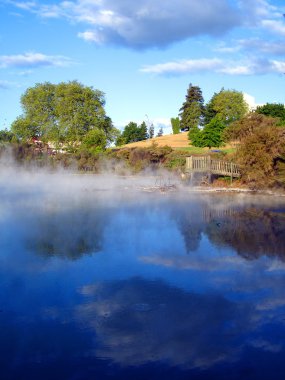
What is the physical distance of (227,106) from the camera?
283 feet

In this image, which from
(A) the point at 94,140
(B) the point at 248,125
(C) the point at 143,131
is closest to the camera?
(B) the point at 248,125

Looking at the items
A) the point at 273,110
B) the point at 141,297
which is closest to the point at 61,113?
the point at 273,110

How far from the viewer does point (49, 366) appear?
6.23 m

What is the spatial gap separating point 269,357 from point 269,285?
10.6 ft

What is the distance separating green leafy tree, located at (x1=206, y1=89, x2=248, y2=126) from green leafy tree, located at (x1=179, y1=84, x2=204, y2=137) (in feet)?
6.80

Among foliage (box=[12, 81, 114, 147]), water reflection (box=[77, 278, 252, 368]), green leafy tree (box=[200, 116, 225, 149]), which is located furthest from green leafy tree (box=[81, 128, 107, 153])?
water reflection (box=[77, 278, 252, 368])

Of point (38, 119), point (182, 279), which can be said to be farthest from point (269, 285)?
point (38, 119)

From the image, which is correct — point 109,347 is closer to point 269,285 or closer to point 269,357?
point 269,357

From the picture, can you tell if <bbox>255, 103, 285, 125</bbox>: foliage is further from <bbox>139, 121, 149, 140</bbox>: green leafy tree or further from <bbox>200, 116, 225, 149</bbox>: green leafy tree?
<bbox>139, 121, 149, 140</bbox>: green leafy tree

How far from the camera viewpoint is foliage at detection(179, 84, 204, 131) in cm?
9031

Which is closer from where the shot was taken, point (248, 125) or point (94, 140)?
point (248, 125)

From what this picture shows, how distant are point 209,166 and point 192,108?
62680 millimetres

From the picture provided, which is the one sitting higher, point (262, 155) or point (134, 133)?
point (134, 133)

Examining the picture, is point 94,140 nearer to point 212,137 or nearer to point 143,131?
point 212,137
